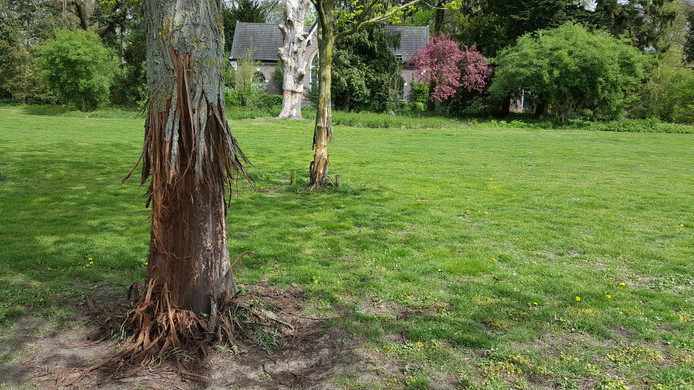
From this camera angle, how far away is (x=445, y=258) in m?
6.12

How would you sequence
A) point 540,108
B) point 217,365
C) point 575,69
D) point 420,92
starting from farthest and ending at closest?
point 420,92
point 540,108
point 575,69
point 217,365

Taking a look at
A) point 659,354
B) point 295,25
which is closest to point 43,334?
point 659,354

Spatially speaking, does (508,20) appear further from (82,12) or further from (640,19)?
(82,12)

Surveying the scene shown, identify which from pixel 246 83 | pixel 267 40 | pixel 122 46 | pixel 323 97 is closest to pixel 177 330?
pixel 323 97

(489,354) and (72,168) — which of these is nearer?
(489,354)

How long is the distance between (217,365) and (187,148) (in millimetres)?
1675

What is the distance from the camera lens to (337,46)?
3700 centimetres

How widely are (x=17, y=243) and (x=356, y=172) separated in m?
8.14

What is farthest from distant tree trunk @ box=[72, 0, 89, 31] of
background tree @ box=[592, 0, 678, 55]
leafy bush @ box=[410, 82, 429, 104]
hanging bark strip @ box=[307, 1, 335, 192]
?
background tree @ box=[592, 0, 678, 55]

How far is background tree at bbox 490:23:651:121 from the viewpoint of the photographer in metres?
29.2

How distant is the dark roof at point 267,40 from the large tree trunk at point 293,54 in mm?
15479

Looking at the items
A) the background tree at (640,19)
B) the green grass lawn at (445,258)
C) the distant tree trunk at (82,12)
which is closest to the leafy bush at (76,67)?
the distant tree trunk at (82,12)

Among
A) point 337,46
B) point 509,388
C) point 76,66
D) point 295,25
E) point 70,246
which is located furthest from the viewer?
point 337,46

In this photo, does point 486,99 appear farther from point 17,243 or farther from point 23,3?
point 23,3
